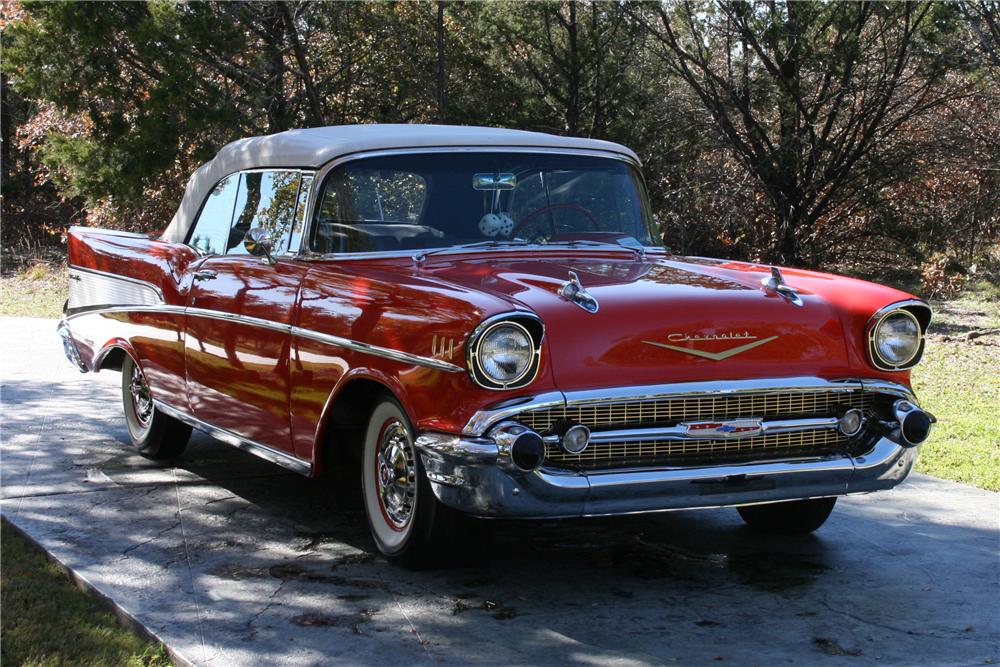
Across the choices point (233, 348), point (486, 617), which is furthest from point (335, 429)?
point (486, 617)

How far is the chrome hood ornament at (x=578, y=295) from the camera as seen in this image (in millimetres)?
4468

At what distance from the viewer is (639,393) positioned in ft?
14.3

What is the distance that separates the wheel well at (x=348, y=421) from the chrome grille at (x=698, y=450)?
0.97 m

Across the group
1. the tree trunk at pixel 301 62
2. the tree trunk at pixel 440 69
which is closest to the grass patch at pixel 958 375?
the tree trunk at pixel 301 62

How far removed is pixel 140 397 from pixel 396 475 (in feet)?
9.31

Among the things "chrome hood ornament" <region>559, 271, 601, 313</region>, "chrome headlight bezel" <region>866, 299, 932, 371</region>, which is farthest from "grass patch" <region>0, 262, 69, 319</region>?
"chrome headlight bezel" <region>866, 299, 932, 371</region>

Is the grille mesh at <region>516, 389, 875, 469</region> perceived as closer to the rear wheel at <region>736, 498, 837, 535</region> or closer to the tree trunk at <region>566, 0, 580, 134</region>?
the rear wheel at <region>736, 498, 837, 535</region>

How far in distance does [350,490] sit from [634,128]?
10949mm

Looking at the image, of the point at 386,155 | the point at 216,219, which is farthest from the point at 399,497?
the point at 216,219

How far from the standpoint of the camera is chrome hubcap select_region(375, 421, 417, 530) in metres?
4.79

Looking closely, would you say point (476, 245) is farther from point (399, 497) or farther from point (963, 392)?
point (963, 392)

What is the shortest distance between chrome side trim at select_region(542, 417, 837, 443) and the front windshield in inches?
56.0

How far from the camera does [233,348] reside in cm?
573

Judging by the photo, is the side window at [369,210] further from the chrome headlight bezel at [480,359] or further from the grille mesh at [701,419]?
the grille mesh at [701,419]
